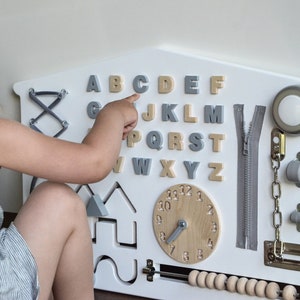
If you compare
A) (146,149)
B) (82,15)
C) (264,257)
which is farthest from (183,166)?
(82,15)

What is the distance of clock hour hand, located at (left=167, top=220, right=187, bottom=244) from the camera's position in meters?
0.92

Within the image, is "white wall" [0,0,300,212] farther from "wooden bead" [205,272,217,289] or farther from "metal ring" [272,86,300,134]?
"wooden bead" [205,272,217,289]

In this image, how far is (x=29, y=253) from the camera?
30.6 inches

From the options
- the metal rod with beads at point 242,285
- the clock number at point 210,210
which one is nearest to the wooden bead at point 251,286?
the metal rod with beads at point 242,285

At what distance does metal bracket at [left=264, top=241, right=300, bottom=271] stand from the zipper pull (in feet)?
0.37

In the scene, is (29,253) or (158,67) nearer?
(29,253)

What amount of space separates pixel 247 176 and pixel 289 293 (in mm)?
156

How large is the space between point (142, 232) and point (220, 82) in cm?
25

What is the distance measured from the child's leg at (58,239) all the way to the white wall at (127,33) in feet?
0.83

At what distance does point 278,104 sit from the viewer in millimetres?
827

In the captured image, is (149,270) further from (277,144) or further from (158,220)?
(277,144)

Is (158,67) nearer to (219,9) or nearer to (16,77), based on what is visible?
(219,9)

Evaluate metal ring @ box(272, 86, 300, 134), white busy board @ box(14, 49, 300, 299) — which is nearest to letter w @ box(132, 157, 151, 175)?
white busy board @ box(14, 49, 300, 299)

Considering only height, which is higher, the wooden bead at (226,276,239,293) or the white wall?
the white wall
